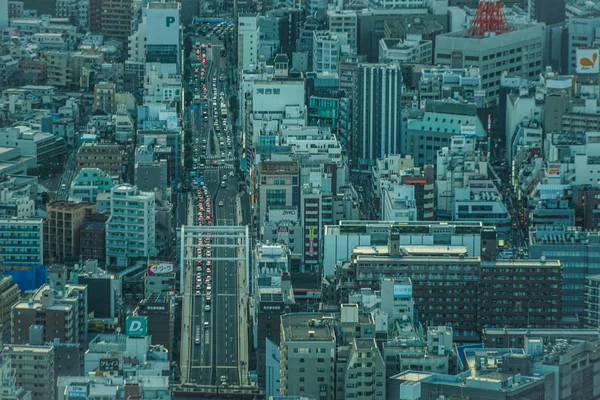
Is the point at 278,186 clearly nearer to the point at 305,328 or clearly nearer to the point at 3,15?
the point at 305,328

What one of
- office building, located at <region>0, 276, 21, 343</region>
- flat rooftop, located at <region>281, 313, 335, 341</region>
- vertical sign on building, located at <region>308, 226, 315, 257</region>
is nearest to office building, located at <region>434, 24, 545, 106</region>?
vertical sign on building, located at <region>308, 226, 315, 257</region>

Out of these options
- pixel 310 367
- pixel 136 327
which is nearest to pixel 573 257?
pixel 310 367

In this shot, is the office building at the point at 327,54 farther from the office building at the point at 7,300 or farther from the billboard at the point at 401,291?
the billboard at the point at 401,291

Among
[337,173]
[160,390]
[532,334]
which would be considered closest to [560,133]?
[337,173]

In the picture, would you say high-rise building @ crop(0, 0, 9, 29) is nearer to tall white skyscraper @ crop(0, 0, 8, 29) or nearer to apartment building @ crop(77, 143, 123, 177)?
tall white skyscraper @ crop(0, 0, 8, 29)

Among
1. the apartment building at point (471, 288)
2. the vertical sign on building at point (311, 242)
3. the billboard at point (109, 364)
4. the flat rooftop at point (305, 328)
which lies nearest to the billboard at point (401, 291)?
the apartment building at point (471, 288)

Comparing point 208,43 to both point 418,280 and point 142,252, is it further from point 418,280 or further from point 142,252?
point 418,280
